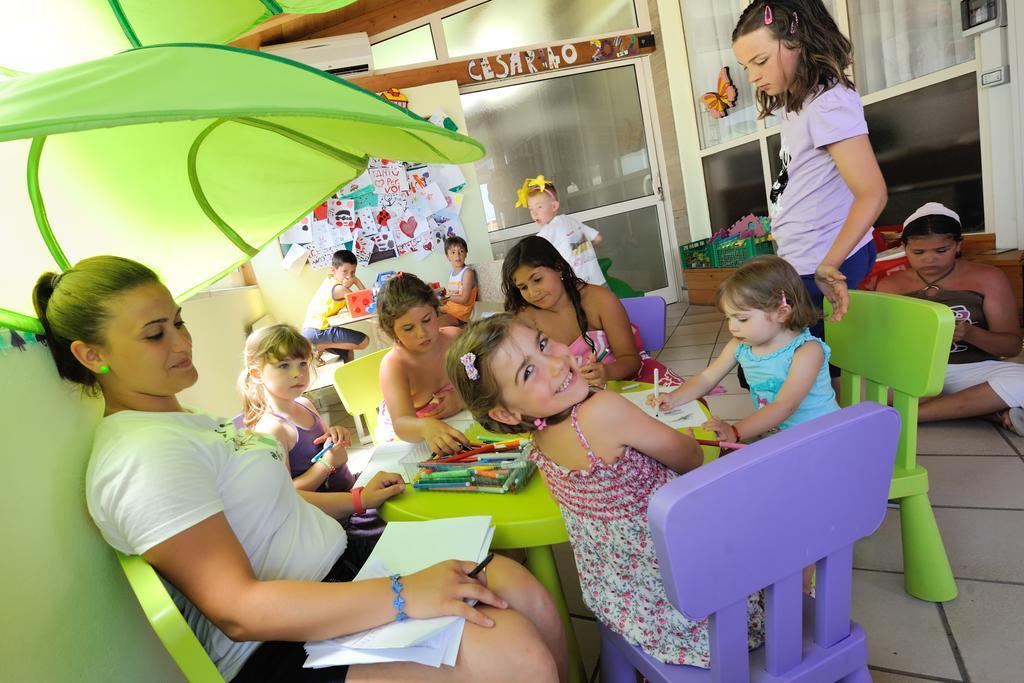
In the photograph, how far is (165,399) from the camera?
43.2 inches

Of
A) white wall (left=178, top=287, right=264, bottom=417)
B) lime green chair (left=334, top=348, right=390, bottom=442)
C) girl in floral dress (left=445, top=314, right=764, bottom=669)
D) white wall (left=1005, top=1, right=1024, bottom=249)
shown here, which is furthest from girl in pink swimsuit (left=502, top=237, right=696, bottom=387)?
white wall (left=1005, top=1, right=1024, bottom=249)

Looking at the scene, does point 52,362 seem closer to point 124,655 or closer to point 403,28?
point 124,655

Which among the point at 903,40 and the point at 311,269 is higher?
the point at 903,40

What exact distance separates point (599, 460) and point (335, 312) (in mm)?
3968

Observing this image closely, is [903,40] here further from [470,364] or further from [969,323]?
[470,364]

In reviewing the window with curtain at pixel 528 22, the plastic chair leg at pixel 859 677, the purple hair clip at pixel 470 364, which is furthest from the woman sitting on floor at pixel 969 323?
the window with curtain at pixel 528 22

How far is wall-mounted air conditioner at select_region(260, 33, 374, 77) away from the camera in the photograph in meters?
4.95

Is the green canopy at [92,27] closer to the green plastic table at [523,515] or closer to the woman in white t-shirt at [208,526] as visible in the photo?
the woman in white t-shirt at [208,526]

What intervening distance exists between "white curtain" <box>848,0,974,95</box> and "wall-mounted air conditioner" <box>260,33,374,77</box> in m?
3.55

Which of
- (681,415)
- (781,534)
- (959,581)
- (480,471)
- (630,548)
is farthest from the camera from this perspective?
(959,581)

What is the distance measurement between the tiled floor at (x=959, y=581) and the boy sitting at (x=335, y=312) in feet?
9.48

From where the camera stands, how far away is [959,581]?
1.54m

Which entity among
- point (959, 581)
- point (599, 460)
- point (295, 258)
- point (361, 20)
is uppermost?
point (361, 20)

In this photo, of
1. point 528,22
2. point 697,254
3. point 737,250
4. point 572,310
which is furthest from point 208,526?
point 528,22
